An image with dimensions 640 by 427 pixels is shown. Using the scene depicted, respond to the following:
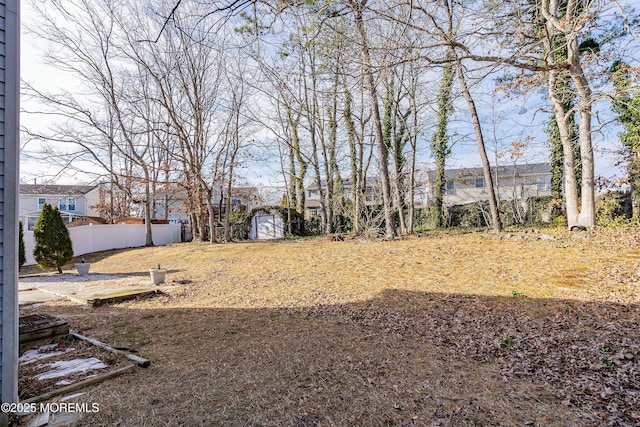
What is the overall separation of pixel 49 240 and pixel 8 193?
10292mm

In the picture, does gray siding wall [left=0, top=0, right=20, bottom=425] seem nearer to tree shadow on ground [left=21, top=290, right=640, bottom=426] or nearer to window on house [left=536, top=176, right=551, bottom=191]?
tree shadow on ground [left=21, top=290, right=640, bottom=426]

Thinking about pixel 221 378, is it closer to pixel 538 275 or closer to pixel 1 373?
pixel 1 373

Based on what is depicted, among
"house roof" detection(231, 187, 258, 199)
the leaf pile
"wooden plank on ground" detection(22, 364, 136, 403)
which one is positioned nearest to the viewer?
"wooden plank on ground" detection(22, 364, 136, 403)

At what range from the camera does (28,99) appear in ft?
38.5

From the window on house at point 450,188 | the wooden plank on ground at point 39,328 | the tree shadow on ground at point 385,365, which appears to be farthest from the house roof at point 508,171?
the wooden plank on ground at point 39,328

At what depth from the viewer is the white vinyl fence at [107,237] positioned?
46.8 feet

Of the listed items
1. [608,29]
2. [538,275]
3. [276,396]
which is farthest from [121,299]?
[608,29]

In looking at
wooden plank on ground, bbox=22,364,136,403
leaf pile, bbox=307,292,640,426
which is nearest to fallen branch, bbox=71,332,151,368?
wooden plank on ground, bbox=22,364,136,403

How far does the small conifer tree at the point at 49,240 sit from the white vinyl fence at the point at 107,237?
3385 millimetres

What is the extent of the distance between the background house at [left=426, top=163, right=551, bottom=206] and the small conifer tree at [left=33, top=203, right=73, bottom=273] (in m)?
17.5

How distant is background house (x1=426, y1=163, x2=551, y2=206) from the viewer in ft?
68.6

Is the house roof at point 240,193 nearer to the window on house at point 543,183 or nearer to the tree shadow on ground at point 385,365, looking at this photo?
the tree shadow on ground at point 385,365

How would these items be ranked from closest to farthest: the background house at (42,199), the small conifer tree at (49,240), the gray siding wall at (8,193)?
1. the gray siding wall at (8,193)
2. the small conifer tree at (49,240)
3. the background house at (42,199)

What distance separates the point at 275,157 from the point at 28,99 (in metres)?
11.3
